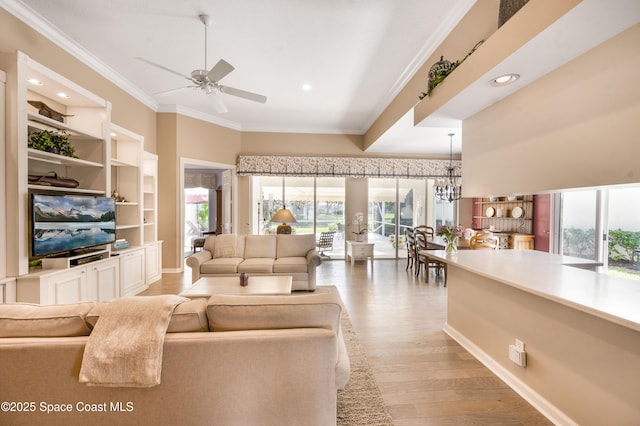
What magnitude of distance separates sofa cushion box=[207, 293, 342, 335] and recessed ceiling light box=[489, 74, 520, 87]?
6.67 feet

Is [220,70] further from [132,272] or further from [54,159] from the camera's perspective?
[132,272]

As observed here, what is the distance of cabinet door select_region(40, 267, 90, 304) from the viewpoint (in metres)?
2.73

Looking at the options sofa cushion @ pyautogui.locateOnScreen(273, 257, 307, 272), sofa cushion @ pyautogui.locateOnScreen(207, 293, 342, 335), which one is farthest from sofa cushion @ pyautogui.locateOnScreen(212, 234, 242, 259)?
sofa cushion @ pyautogui.locateOnScreen(207, 293, 342, 335)

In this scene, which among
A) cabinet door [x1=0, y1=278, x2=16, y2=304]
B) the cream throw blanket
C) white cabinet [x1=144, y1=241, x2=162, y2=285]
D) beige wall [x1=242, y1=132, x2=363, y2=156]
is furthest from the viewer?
beige wall [x1=242, y1=132, x2=363, y2=156]

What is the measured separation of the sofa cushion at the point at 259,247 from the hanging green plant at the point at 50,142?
2.64 metres

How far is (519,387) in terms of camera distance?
206 centimetres

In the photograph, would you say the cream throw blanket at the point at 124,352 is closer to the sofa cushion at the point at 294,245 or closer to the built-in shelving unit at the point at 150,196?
the sofa cushion at the point at 294,245

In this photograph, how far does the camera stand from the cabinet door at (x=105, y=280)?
3369 mm

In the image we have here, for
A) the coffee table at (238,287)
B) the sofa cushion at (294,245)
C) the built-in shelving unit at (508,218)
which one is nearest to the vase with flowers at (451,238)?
the coffee table at (238,287)

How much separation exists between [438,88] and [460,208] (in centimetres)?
589

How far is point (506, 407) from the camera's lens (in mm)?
1904

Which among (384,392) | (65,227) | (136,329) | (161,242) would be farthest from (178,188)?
(384,392)

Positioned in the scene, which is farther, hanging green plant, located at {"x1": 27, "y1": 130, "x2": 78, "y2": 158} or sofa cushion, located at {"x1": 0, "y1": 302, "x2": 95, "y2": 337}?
hanging green plant, located at {"x1": 27, "y1": 130, "x2": 78, "y2": 158}

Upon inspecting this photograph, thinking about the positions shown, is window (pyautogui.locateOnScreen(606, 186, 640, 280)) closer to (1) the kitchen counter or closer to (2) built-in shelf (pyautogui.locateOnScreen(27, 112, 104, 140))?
(1) the kitchen counter
